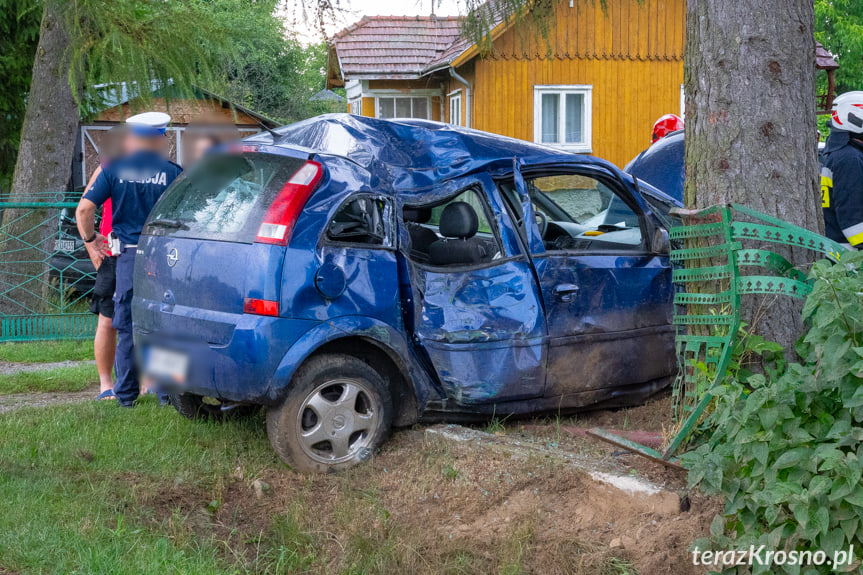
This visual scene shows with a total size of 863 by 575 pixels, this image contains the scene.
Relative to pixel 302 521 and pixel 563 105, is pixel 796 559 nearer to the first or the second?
pixel 302 521

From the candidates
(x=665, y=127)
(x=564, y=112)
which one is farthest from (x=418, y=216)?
(x=564, y=112)

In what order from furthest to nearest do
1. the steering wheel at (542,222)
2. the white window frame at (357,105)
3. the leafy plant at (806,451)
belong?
the white window frame at (357,105), the steering wheel at (542,222), the leafy plant at (806,451)

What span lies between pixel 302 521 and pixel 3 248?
758 centimetres

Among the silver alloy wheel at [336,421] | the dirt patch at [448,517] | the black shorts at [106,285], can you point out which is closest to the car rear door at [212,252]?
the silver alloy wheel at [336,421]

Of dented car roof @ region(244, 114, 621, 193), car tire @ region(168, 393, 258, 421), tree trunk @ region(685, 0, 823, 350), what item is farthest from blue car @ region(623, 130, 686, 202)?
car tire @ region(168, 393, 258, 421)

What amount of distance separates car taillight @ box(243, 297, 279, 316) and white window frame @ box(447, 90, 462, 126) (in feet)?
49.2

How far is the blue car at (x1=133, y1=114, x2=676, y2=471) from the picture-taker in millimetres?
4441

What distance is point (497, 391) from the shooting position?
492 cm

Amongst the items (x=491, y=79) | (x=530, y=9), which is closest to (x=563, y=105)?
(x=491, y=79)

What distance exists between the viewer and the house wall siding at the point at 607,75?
18234 mm

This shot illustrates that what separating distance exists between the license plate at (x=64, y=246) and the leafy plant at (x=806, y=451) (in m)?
8.75

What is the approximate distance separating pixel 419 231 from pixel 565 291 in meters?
1.26

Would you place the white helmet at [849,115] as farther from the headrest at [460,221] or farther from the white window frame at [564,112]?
the white window frame at [564,112]

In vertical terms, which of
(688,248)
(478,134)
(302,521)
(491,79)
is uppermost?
(491,79)
